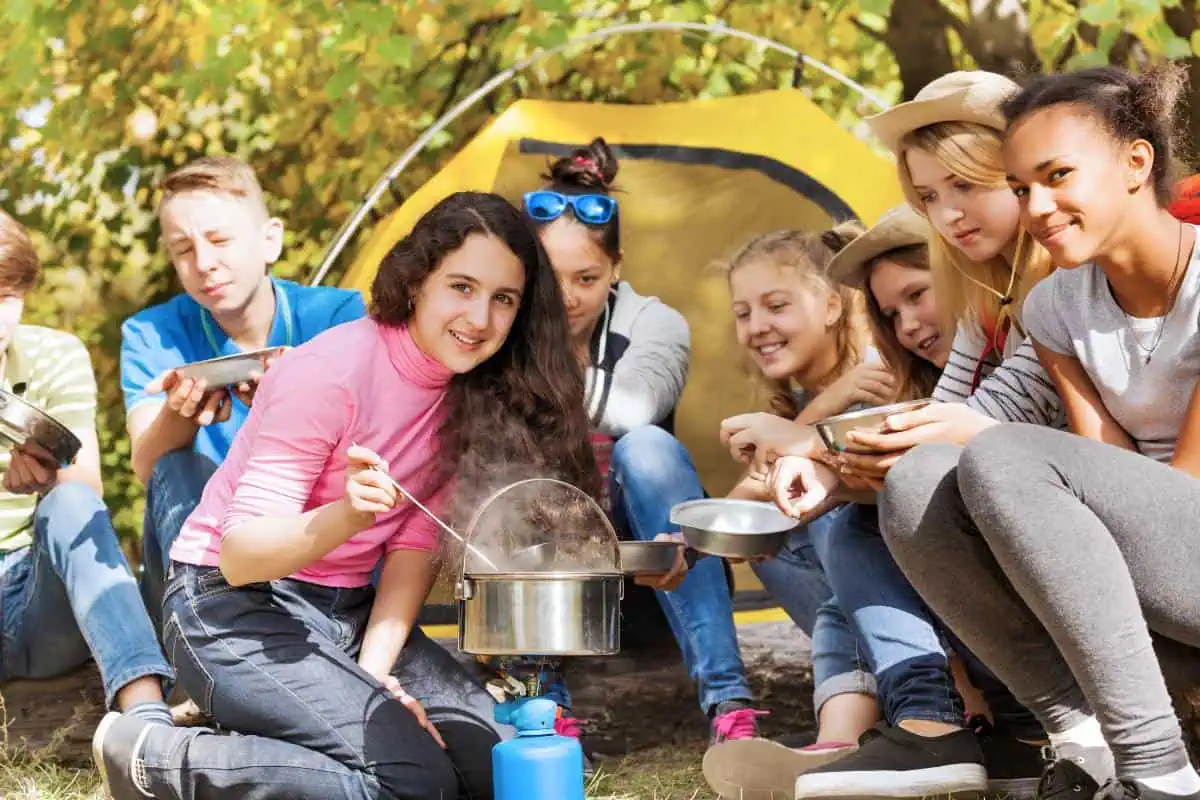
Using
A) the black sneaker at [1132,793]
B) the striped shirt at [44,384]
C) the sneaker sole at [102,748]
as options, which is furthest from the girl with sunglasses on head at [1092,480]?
the striped shirt at [44,384]

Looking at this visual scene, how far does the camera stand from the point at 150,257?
16.0 ft

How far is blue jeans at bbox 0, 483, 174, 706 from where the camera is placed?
2650mm

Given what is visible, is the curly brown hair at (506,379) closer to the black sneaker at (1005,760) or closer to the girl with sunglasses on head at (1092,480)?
the girl with sunglasses on head at (1092,480)

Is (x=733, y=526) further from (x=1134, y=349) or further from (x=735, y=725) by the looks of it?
(x=1134, y=349)

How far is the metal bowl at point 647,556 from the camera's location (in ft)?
8.33

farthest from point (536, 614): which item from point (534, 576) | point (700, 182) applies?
point (700, 182)

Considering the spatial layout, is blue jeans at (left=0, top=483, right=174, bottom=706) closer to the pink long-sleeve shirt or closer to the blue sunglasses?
the pink long-sleeve shirt

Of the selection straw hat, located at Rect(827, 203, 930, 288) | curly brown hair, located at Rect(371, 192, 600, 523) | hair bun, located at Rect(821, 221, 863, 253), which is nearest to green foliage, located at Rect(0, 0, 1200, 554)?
hair bun, located at Rect(821, 221, 863, 253)

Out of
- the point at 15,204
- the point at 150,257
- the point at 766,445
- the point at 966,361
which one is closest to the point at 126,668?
the point at 766,445

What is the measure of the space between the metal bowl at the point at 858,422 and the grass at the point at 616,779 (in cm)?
82

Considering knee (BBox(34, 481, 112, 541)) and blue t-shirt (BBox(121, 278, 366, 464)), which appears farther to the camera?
blue t-shirt (BBox(121, 278, 366, 464))

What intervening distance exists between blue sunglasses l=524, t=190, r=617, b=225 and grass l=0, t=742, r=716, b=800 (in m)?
1.16

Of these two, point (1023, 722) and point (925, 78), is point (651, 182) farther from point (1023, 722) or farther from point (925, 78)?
point (1023, 722)

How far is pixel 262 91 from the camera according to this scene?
5.05m
